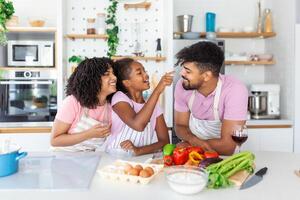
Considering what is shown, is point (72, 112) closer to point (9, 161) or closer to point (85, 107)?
point (85, 107)

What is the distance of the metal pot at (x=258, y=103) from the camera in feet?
11.1

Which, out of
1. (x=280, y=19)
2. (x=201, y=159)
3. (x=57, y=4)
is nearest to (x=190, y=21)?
(x=280, y=19)

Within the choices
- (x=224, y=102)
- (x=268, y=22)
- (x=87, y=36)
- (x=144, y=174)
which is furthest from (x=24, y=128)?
(x=268, y=22)

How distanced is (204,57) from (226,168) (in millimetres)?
921

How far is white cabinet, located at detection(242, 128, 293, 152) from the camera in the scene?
126 inches

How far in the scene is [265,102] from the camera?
3.40 meters

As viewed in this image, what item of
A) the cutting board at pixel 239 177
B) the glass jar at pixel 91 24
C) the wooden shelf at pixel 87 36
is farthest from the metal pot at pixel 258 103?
the cutting board at pixel 239 177

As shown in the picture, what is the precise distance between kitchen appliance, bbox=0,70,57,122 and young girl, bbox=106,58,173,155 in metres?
1.52

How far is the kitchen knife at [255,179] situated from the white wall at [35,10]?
292cm

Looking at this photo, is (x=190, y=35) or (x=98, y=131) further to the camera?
(x=190, y=35)

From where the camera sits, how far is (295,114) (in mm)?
3217

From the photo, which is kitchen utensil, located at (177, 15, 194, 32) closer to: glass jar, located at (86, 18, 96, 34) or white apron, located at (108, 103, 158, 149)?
glass jar, located at (86, 18, 96, 34)

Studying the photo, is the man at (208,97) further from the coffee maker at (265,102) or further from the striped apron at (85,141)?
the coffee maker at (265,102)

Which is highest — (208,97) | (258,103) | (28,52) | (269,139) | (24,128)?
(28,52)
